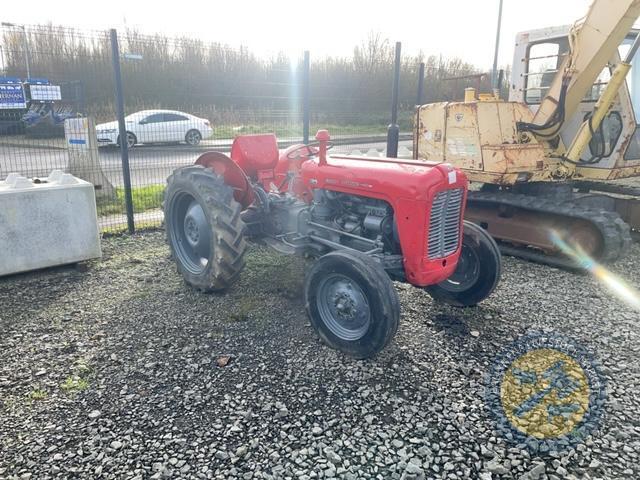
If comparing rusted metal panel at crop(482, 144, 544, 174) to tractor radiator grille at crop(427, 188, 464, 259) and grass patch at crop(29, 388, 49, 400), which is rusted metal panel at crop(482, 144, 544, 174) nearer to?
tractor radiator grille at crop(427, 188, 464, 259)

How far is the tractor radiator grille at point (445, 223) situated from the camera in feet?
12.7

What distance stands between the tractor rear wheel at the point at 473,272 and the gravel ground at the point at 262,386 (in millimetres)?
139

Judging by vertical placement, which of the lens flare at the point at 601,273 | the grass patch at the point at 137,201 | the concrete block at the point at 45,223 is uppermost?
the concrete block at the point at 45,223

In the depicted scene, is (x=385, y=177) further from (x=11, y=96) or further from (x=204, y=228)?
(x=11, y=96)

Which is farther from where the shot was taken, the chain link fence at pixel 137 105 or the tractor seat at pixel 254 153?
the chain link fence at pixel 137 105

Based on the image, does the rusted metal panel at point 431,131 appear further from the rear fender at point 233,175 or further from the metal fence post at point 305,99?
the rear fender at point 233,175

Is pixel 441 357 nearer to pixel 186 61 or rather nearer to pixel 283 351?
pixel 283 351

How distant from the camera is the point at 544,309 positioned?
468 cm

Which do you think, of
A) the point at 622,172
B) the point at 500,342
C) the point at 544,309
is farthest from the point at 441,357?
the point at 622,172

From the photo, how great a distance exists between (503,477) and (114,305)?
3554 millimetres

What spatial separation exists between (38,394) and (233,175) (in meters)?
2.64

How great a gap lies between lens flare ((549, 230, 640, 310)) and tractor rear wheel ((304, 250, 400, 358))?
2900 millimetres

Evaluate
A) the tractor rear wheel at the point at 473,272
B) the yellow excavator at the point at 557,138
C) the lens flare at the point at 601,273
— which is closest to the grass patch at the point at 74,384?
the tractor rear wheel at the point at 473,272

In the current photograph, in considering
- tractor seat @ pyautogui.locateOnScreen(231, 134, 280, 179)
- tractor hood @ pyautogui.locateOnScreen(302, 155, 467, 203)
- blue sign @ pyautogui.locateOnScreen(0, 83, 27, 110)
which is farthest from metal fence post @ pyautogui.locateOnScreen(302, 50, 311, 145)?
blue sign @ pyautogui.locateOnScreen(0, 83, 27, 110)
